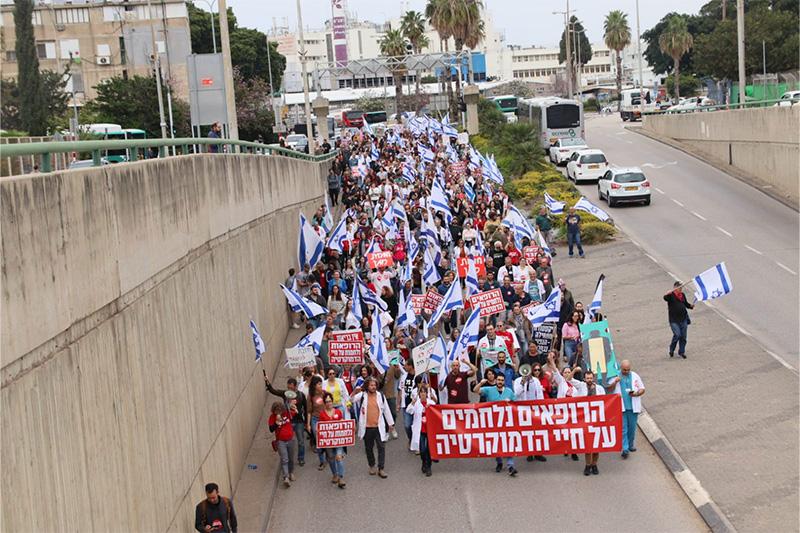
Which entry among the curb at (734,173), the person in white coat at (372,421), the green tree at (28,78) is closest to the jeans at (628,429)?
the person in white coat at (372,421)

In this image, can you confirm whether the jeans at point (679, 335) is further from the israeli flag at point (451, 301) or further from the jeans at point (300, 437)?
the jeans at point (300, 437)

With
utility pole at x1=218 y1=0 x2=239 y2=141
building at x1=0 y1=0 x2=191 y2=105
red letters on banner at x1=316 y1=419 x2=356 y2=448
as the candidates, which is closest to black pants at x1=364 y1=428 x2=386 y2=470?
red letters on banner at x1=316 y1=419 x2=356 y2=448

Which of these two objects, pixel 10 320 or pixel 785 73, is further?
pixel 785 73

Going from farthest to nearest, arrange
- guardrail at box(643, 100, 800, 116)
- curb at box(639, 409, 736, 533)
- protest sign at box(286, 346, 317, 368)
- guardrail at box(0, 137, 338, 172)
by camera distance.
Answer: guardrail at box(643, 100, 800, 116), protest sign at box(286, 346, 317, 368), curb at box(639, 409, 736, 533), guardrail at box(0, 137, 338, 172)

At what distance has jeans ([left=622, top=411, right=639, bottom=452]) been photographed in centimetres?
1562

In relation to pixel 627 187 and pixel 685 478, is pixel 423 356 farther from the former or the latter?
pixel 627 187

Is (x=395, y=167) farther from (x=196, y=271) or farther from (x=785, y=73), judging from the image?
(x=785, y=73)

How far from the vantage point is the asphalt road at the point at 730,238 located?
897 inches

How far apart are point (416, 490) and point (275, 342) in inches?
312

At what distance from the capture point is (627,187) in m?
39.3

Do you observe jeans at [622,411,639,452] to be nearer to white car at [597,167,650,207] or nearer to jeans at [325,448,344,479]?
jeans at [325,448,344,479]

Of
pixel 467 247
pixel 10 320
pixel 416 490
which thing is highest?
pixel 10 320

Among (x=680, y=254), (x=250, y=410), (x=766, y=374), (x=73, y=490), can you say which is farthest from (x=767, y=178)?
(x=73, y=490)

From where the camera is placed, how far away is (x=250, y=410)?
18.0 meters
